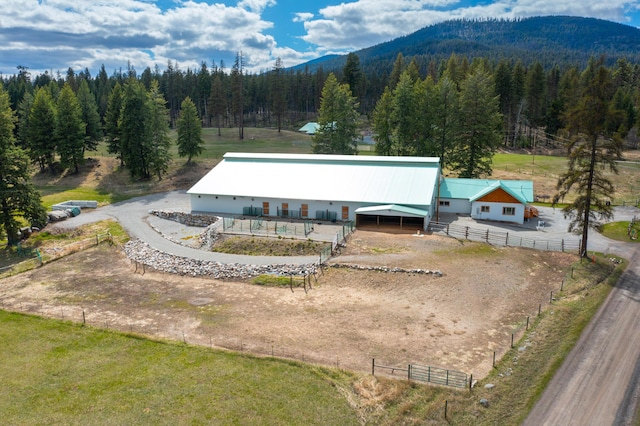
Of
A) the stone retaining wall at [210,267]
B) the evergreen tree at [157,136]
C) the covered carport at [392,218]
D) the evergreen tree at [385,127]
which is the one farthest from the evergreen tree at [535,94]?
the stone retaining wall at [210,267]

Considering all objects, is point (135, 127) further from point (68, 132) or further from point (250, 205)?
point (250, 205)

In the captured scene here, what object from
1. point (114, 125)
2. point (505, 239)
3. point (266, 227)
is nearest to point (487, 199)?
point (505, 239)

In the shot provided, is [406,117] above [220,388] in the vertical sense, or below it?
above

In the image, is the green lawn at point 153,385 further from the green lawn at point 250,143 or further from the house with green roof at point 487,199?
the green lawn at point 250,143

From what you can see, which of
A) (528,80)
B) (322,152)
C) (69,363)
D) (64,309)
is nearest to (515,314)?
(69,363)

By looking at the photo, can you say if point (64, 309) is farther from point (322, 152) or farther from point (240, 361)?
point (322, 152)
